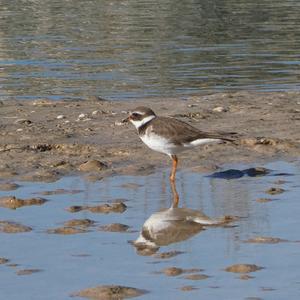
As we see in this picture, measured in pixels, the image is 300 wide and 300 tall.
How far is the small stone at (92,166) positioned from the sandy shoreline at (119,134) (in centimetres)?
1

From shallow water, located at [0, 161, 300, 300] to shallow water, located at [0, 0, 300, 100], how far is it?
24.5 feet

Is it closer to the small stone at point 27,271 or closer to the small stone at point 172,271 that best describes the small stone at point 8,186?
the small stone at point 27,271

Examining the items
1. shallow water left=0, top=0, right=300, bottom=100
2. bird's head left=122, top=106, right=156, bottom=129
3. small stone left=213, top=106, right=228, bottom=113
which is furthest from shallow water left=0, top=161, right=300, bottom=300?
shallow water left=0, top=0, right=300, bottom=100

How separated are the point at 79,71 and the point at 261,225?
A: 13282 millimetres

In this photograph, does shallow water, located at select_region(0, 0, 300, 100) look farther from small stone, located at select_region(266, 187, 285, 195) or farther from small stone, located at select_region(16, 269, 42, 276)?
small stone, located at select_region(16, 269, 42, 276)

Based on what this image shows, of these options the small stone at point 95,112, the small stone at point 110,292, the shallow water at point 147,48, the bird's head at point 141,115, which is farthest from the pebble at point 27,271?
the shallow water at point 147,48

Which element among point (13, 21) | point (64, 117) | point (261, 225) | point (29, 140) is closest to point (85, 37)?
point (13, 21)

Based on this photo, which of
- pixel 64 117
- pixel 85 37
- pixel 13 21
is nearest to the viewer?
pixel 64 117

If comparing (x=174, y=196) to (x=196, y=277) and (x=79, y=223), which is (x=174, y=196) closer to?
(x=79, y=223)

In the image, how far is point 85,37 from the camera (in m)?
28.5

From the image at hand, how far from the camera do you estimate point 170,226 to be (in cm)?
888

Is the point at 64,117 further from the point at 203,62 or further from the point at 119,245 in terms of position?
the point at 203,62

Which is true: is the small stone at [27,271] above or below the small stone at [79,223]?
above

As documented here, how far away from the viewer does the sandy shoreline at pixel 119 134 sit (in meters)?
11.6
